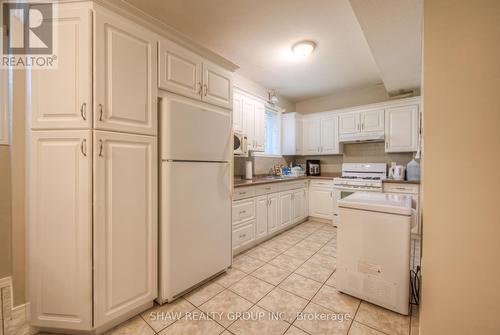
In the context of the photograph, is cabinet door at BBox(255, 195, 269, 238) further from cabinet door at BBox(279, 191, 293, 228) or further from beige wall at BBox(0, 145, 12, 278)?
beige wall at BBox(0, 145, 12, 278)

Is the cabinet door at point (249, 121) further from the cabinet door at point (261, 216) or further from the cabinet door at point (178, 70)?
the cabinet door at point (178, 70)

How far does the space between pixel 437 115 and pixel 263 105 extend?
2.90 meters

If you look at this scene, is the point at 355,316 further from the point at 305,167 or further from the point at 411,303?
the point at 305,167

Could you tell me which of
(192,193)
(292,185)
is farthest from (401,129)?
(192,193)

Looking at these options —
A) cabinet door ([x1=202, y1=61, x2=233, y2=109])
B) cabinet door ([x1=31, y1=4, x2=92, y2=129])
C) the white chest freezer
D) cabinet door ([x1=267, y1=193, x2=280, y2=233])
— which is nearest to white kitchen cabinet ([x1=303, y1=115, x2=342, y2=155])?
cabinet door ([x1=267, y1=193, x2=280, y2=233])

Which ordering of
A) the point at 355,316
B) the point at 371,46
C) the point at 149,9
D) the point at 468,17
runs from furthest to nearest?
the point at 371,46 < the point at 149,9 < the point at 355,316 < the point at 468,17

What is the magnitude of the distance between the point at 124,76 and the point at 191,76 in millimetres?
571

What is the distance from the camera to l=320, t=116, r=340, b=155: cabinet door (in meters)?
4.12

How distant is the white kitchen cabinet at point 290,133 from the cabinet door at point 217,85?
8.19 ft

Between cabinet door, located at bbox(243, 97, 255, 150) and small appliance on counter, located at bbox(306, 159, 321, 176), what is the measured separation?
1.73 m

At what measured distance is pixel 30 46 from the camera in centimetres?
135

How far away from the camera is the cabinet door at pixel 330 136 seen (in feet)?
13.5

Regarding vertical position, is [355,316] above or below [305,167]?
below

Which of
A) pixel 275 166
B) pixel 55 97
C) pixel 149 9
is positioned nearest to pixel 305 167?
pixel 275 166
